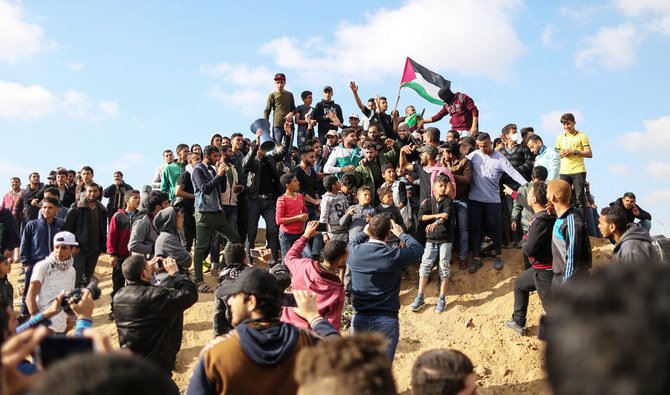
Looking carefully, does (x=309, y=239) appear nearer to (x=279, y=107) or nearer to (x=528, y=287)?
(x=528, y=287)

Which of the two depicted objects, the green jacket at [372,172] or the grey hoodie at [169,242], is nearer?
the grey hoodie at [169,242]

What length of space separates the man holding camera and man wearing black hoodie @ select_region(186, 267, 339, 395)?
5.74 ft

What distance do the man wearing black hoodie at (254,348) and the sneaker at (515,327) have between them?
5.69 metres

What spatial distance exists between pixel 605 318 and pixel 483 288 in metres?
9.08

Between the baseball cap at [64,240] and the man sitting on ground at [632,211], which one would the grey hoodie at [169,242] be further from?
the man sitting on ground at [632,211]

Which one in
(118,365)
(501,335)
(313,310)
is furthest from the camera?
(501,335)

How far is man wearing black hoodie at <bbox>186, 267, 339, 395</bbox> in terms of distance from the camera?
3051 millimetres

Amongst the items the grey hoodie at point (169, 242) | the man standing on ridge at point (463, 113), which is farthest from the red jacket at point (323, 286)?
the man standing on ridge at point (463, 113)

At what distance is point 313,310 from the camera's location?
3480mm

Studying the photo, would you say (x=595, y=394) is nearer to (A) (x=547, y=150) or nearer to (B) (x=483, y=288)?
(B) (x=483, y=288)

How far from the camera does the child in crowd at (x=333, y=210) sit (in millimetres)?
9281

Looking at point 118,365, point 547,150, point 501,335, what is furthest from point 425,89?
point 118,365

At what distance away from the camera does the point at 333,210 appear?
9453 millimetres

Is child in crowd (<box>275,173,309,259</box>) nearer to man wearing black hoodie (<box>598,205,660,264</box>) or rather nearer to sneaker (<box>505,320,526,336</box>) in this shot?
sneaker (<box>505,320,526,336</box>)
